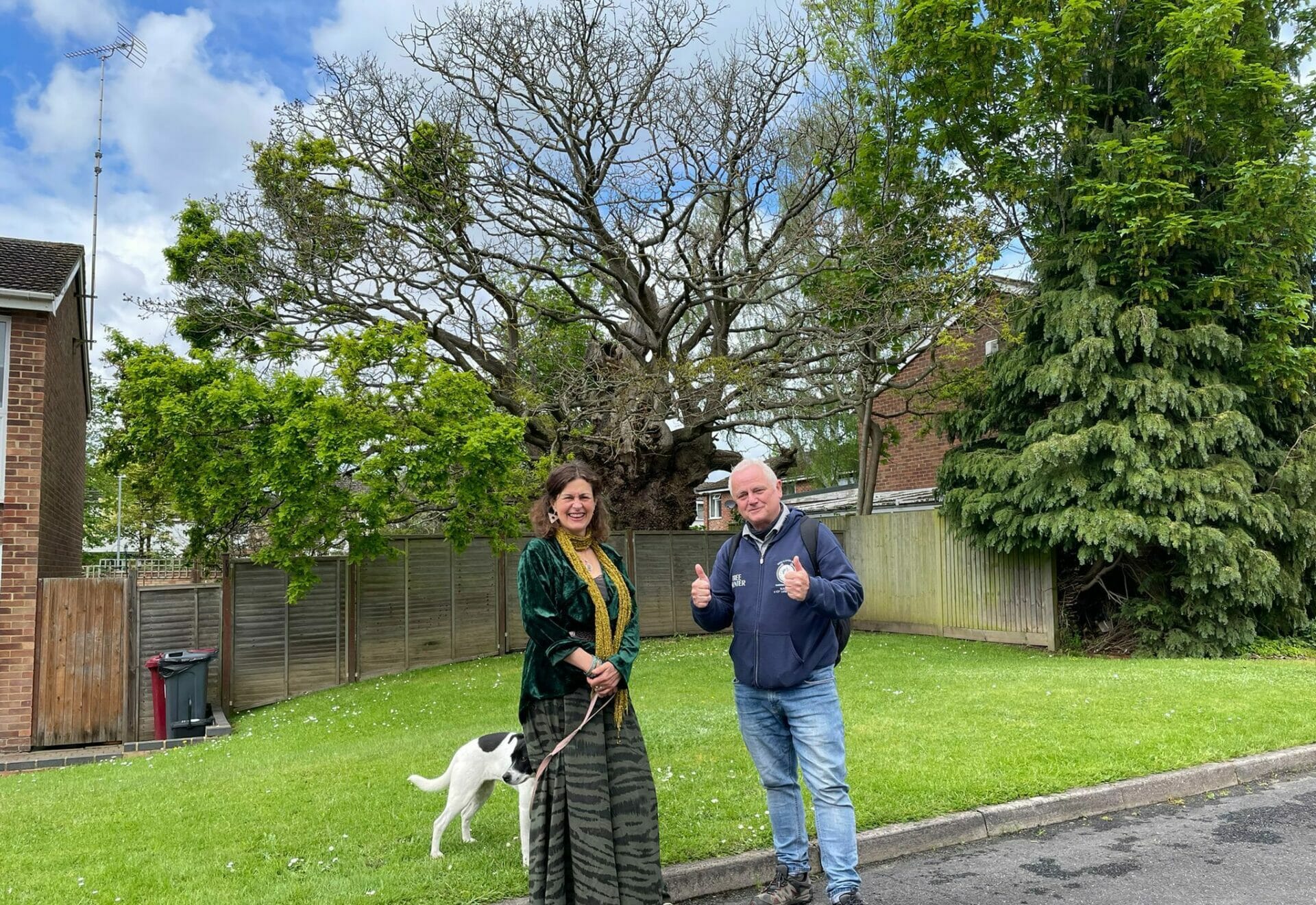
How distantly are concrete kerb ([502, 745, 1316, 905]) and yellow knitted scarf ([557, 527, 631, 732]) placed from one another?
1.19 metres

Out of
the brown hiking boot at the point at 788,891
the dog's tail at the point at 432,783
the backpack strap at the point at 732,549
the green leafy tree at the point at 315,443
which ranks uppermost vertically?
the green leafy tree at the point at 315,443

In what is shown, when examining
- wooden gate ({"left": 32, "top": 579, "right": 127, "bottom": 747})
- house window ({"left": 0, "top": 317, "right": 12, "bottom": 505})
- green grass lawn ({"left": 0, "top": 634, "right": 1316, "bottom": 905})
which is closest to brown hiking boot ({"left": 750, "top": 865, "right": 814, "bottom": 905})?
green grass lawn ({"left": 0, "top": 634, "right": 1316, "bottom": 905})

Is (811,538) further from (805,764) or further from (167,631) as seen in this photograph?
(167,631)

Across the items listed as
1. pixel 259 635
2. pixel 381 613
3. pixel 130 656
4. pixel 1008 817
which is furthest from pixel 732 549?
pixel 381 613

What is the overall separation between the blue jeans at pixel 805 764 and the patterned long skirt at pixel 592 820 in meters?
0.66

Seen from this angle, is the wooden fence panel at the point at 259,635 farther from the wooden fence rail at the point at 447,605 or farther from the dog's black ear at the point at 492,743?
the dog's black ear at the point at 492,743

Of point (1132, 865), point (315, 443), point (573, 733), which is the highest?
point (315, 443)

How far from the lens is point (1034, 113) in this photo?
45.1ft

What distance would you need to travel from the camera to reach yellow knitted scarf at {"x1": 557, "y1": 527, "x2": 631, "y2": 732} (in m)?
3.86

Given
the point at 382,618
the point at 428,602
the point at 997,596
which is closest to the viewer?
the point at 382,618

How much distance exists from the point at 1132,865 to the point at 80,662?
452 inches

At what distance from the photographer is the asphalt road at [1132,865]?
14.4ft

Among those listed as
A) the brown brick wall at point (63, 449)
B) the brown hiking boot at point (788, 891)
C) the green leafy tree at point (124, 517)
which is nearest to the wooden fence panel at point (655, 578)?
the brown brick wall at point (63, 449)

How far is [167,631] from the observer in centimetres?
1160
